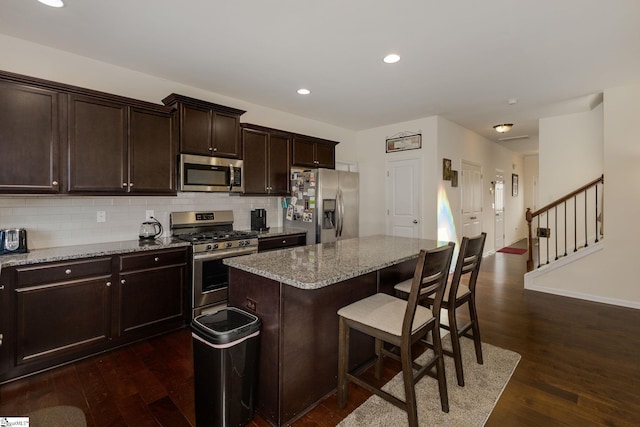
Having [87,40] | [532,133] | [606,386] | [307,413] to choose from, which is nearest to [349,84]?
[87,40]

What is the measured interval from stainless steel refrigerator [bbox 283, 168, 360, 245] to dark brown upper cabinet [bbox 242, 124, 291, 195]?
0.25m

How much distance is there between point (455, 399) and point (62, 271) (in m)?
3.07

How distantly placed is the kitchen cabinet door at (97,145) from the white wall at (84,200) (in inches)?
14.2

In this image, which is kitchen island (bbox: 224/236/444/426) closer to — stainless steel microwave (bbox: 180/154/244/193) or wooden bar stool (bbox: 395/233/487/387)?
wooden bar stool (bbox: 395/233/487/387)

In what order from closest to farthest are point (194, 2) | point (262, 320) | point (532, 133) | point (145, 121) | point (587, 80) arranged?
point (262, 320)
point (194, 2)
point (145, 121)
point (587, 80)
point (532, 133)

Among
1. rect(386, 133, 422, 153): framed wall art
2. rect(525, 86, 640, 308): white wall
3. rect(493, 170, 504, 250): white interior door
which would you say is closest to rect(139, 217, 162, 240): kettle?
rect(386, 133, 422, 153): framed wall art

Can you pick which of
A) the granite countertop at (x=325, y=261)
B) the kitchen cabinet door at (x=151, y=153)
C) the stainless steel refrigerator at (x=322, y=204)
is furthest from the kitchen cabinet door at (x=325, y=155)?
the granite countertop at (x=325, y=261)

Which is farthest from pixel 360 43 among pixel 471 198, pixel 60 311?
pixel 471 198

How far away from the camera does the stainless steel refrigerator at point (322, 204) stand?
428 cm

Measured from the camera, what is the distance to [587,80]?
3504 millimetres

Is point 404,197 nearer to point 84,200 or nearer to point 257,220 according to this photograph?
point 257,220

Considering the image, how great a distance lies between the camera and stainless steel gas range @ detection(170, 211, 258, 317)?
3.15m

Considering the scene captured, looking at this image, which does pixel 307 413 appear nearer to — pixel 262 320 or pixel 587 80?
pixel 262 320

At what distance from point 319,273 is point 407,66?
2.46 meters
